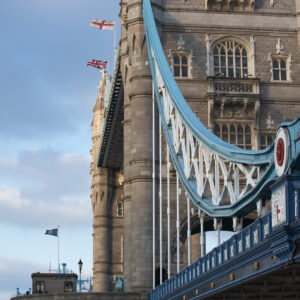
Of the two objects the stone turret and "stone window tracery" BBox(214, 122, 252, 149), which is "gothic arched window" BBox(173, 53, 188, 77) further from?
"stone window tracery" BBox(214, 122, 252, 149)

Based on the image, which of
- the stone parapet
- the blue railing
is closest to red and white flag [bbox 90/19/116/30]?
the stone parapet

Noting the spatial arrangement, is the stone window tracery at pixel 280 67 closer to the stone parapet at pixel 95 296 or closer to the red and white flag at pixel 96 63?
the stone parapet at pixel 95 296

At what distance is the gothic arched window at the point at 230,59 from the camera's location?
52.0m

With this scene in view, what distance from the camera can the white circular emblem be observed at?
1870 centimetres

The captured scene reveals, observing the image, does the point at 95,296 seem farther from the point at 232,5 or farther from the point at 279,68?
the point at 232,5

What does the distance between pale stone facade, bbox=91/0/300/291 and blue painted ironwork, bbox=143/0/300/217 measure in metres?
3.57

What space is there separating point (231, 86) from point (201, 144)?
1949 cm

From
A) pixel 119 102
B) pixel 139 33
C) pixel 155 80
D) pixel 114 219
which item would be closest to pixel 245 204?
pixel 155 80

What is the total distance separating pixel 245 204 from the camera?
A: 79.4 feet

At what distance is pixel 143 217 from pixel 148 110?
6852 millimetres

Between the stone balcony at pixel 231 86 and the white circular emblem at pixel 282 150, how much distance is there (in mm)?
31338

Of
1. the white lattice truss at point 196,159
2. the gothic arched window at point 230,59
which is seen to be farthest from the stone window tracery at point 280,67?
the white lattice truss at point 196,159

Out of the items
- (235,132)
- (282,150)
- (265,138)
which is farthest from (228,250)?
(265,138)

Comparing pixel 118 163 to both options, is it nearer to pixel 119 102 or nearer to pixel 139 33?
pixel 119 102
